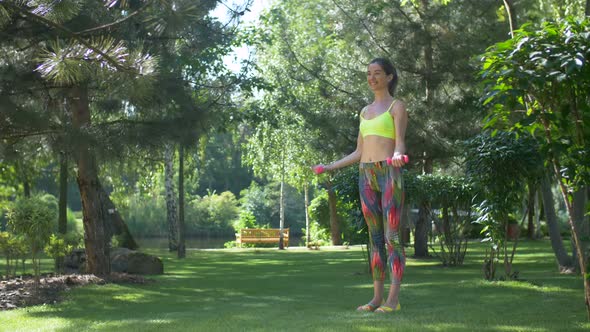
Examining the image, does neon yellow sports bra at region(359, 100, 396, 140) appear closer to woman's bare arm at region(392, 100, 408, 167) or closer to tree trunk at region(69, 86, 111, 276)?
woman's bare arm at region(392, 100, 408, 167)

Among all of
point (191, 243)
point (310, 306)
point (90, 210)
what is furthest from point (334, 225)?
point (310, 306)

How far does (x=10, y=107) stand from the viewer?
342 inches

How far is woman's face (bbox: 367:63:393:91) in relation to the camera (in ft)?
19.7

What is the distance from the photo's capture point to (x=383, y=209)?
5.77 meters

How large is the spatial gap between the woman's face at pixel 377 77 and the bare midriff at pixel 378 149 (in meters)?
0.47

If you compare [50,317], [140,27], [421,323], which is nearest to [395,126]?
[421,323]

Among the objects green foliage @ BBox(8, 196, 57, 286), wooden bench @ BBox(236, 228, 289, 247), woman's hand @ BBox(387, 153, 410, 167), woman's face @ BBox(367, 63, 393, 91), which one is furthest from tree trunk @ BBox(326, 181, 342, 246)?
woman's hand @ BBox(387, 153, 410, 167)

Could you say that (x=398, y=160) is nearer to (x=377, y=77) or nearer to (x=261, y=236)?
(x=377, y=77)

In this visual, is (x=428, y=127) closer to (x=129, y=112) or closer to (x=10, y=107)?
(x=129, y=112)

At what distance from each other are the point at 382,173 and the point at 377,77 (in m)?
0.86

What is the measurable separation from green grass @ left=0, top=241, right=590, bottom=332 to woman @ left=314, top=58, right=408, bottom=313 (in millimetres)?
419

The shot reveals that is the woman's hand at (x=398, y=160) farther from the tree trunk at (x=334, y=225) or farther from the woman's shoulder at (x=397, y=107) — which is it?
the tree trunk at (x=334, y=225)

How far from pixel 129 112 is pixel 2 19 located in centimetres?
365

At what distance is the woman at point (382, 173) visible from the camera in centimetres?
572
